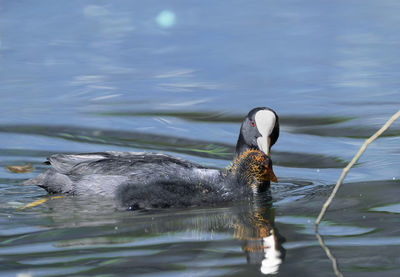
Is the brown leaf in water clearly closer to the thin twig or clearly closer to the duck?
the duck

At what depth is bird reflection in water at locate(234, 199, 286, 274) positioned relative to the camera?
5586 millimetres

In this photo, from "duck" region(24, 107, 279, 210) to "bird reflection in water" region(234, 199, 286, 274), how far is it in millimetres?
294

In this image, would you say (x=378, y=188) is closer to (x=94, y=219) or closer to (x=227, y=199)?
(x=227, y=199)

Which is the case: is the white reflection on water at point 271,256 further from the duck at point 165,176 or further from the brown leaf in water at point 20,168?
the brown leaf in water at point 20,168

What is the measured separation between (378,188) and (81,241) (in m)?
3.10

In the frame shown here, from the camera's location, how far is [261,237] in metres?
6.38

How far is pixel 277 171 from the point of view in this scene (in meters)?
9.05

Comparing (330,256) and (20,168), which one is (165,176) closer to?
(20,168)

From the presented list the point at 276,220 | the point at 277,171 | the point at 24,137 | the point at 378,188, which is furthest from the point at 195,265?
the point at 24,137

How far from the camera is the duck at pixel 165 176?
25.1 ft


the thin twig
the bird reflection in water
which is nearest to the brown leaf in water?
the bird reflection in water

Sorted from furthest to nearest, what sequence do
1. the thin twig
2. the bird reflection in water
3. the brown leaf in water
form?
the brown leaf in water, the bird reflection in water, the thin twig

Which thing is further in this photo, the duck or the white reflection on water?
the duck

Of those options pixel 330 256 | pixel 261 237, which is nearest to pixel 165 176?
pixel 261 237
